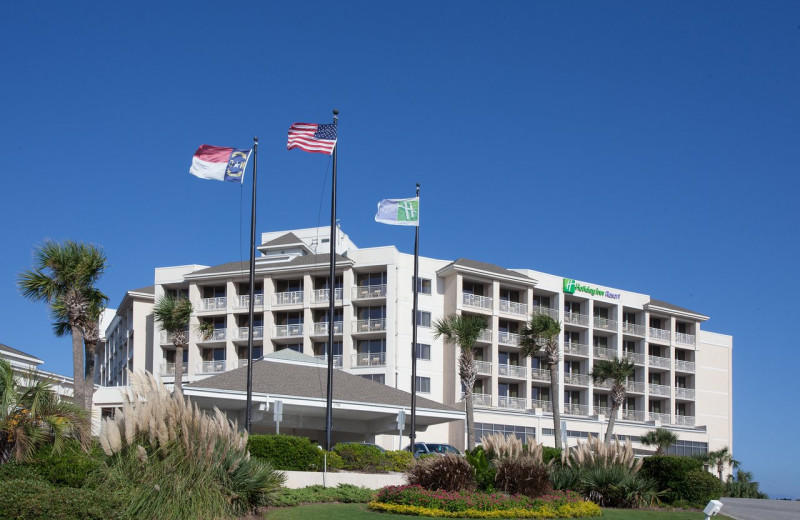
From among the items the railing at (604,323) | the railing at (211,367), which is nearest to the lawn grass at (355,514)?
the railing at (211,367)

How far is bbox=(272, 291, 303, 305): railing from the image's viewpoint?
220 feet

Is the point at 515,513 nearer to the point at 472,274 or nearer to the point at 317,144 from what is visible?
the point at 317,144

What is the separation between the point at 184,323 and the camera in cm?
5028

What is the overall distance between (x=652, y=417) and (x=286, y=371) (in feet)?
145

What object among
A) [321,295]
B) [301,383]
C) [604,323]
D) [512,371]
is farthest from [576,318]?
[301,383]

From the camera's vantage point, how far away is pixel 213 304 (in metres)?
68.6

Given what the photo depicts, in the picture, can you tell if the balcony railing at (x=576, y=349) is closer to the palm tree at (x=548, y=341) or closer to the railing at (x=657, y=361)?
the railing at (x=657, y=361)

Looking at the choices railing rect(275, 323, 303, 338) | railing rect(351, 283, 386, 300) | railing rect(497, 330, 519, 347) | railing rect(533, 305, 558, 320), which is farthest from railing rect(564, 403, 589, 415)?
railing rect(275, 323, 303, 338)

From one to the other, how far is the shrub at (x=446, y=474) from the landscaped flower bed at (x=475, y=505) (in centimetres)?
37

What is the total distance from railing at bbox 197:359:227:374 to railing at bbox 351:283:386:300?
454 inches

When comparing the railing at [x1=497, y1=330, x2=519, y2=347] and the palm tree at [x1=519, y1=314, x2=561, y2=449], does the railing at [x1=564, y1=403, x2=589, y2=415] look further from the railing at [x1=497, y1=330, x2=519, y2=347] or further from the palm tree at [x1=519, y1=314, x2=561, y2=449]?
the palm tree at [x1=519, y1=314, x2=561, y2=449]

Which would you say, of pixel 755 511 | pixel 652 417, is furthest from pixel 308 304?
pixel 755 511

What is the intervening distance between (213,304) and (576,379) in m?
30.4

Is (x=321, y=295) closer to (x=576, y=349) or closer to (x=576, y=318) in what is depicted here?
(x=576, y=318)
